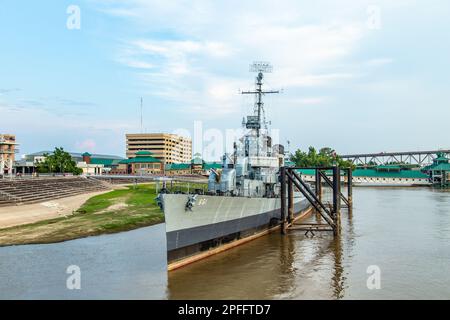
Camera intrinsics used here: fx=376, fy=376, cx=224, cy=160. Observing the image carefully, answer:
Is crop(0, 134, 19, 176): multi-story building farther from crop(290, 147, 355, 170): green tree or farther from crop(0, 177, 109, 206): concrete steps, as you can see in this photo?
crop(290, 147, 355, 170): green tree

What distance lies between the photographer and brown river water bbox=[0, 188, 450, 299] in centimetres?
1759

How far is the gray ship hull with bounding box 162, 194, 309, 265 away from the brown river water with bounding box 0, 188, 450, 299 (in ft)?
3.28

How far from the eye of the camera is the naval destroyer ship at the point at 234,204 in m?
21.1

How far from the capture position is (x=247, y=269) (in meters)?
21.6

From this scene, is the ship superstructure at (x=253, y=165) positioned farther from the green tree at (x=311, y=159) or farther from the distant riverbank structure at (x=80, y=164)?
A: the green tree at (x=311, y=159)

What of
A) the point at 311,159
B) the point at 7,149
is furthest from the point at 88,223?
the point at 311,159

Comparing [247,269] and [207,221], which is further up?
[207,221]

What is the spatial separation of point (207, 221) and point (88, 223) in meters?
16.3

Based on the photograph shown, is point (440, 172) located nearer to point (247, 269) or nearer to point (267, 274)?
point (247, 269)

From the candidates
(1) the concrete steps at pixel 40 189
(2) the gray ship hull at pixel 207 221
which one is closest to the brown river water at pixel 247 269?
(2) the gray ship hull at pixel 207 221

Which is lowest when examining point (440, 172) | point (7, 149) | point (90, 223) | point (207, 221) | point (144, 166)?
point (90, 223)

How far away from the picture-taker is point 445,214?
47000 millimetres
